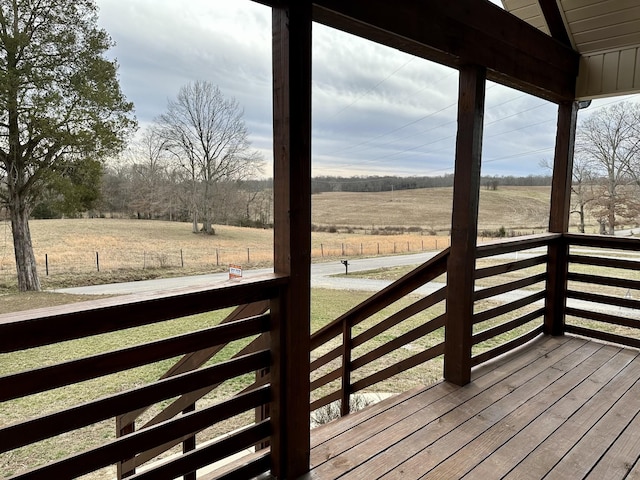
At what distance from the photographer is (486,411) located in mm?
2334

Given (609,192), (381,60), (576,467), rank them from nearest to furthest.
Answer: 1. (576,467)
2. (381,60)
3. (609,192)

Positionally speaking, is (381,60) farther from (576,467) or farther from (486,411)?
(576,467)

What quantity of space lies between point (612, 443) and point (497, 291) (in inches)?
44.2

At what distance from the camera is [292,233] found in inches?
64.5

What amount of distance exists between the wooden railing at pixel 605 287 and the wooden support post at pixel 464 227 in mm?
1540

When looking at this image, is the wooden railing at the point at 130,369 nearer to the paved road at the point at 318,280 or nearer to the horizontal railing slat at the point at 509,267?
the paved road at the point at 318,280

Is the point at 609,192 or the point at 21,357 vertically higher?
the point at 609,192

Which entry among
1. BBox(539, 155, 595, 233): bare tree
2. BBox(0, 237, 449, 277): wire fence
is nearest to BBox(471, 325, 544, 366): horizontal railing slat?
BBox(539, 155, 595, 233): bare tree

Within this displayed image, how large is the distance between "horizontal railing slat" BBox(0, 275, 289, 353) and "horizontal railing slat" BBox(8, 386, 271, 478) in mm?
402

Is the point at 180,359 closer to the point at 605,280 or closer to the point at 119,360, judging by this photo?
the point at 119,360

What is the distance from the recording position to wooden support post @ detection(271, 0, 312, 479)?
1570 millimetres

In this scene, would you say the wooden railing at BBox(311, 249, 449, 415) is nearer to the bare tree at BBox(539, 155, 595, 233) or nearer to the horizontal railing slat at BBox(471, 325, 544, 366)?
the horizontal railing slat at BBox(471, 325, 544, 366)

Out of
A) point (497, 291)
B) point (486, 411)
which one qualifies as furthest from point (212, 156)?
point (497, 291)

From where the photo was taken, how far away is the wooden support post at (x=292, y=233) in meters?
1.57
